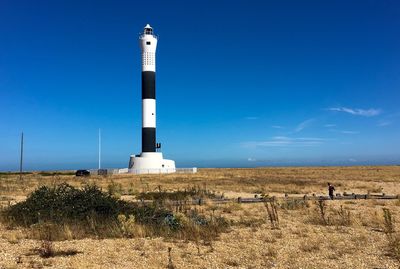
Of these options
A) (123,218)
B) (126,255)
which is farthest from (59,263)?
(123,218)

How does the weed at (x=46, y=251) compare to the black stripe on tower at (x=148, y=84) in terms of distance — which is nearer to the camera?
the weed at (x=46, y=251)

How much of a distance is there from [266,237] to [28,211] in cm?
1028

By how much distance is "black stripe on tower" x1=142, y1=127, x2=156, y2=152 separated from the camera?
57594mm

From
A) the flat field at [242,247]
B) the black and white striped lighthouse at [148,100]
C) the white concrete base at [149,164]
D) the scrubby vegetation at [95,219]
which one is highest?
the black and white striped lighthouse at [148,100]

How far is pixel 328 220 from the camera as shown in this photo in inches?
683

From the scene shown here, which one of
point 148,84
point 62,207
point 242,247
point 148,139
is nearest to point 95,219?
point 62,207

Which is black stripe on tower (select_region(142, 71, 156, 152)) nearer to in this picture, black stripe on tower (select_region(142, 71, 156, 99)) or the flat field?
black stripe on tower (select_region(142, 71, 156, 99))

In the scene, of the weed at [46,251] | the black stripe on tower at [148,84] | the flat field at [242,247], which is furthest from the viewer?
the black stripe on tower at [148,84]

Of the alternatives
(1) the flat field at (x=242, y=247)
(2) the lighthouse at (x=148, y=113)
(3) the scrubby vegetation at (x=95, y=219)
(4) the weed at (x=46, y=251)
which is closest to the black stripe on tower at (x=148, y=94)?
(2) the lighthouse at (x=148, y=113)

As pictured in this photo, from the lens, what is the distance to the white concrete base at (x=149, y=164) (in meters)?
58.5

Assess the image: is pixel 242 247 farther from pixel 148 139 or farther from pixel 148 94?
pixel 148 94

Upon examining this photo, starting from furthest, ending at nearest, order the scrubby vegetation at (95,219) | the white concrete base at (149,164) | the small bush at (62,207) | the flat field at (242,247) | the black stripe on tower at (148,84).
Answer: the white concrete base at (149,164) < the black stripe on tower at (148,84) < the small bush at (62,207) < the scrubby vegetation at (95,219) < the flat field at (242,247)

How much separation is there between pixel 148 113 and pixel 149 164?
7.34m

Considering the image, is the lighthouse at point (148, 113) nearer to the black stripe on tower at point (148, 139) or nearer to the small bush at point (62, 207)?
the black stripe on tower at point (148, 139)
